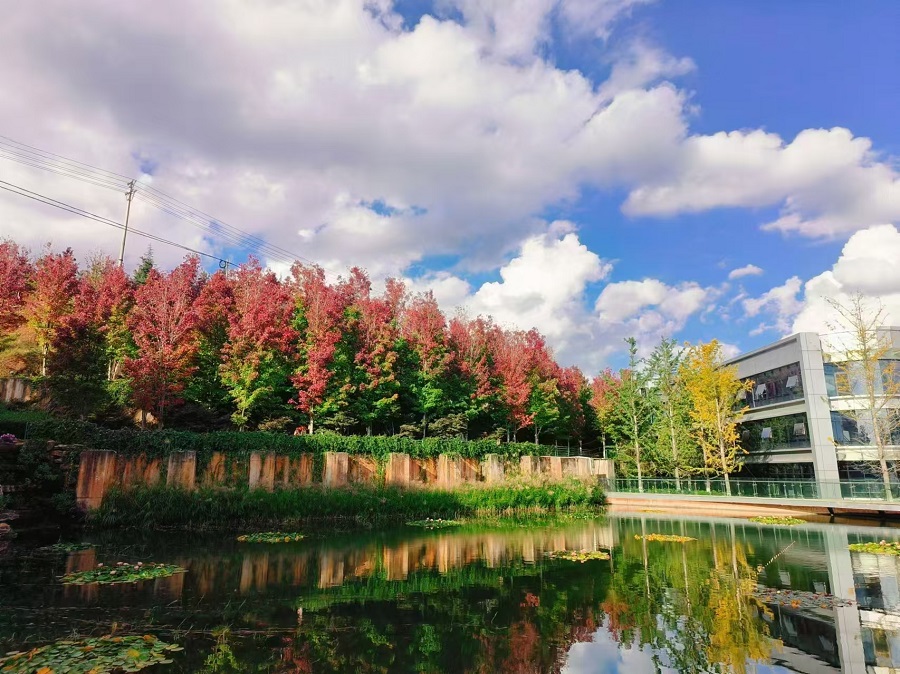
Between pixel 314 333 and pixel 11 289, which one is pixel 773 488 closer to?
pixel 314 333

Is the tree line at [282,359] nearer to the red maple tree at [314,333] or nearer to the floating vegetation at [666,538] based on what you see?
the red maple tree at [314,333]

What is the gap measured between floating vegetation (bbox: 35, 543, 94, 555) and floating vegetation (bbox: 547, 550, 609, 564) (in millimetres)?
12885

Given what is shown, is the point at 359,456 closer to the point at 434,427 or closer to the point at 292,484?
the point at 292,484

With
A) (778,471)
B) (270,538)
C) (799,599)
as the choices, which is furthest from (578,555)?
(778,471)

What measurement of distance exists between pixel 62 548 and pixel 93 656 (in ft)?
32.1

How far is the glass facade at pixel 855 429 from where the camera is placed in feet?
109

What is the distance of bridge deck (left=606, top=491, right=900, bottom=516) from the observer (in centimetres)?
2403

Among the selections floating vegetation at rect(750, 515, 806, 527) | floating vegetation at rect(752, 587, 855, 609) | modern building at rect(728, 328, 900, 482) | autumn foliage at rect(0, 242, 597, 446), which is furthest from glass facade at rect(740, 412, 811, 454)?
floating vegetation at rect(752, 587, 855, 609)

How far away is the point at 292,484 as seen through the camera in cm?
2253

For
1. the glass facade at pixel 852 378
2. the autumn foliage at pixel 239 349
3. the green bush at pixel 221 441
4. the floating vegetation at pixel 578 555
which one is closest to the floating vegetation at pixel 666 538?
the floating vegetation at pixel 578 555

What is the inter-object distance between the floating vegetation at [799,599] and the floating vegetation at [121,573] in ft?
40.4

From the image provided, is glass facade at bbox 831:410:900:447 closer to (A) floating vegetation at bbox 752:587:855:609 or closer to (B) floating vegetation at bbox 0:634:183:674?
(A) floating vegetation at bbox 752:587:855:609

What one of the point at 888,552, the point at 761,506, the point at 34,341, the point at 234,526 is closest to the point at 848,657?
the point at 888,552

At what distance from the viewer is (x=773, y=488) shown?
1093 inches
